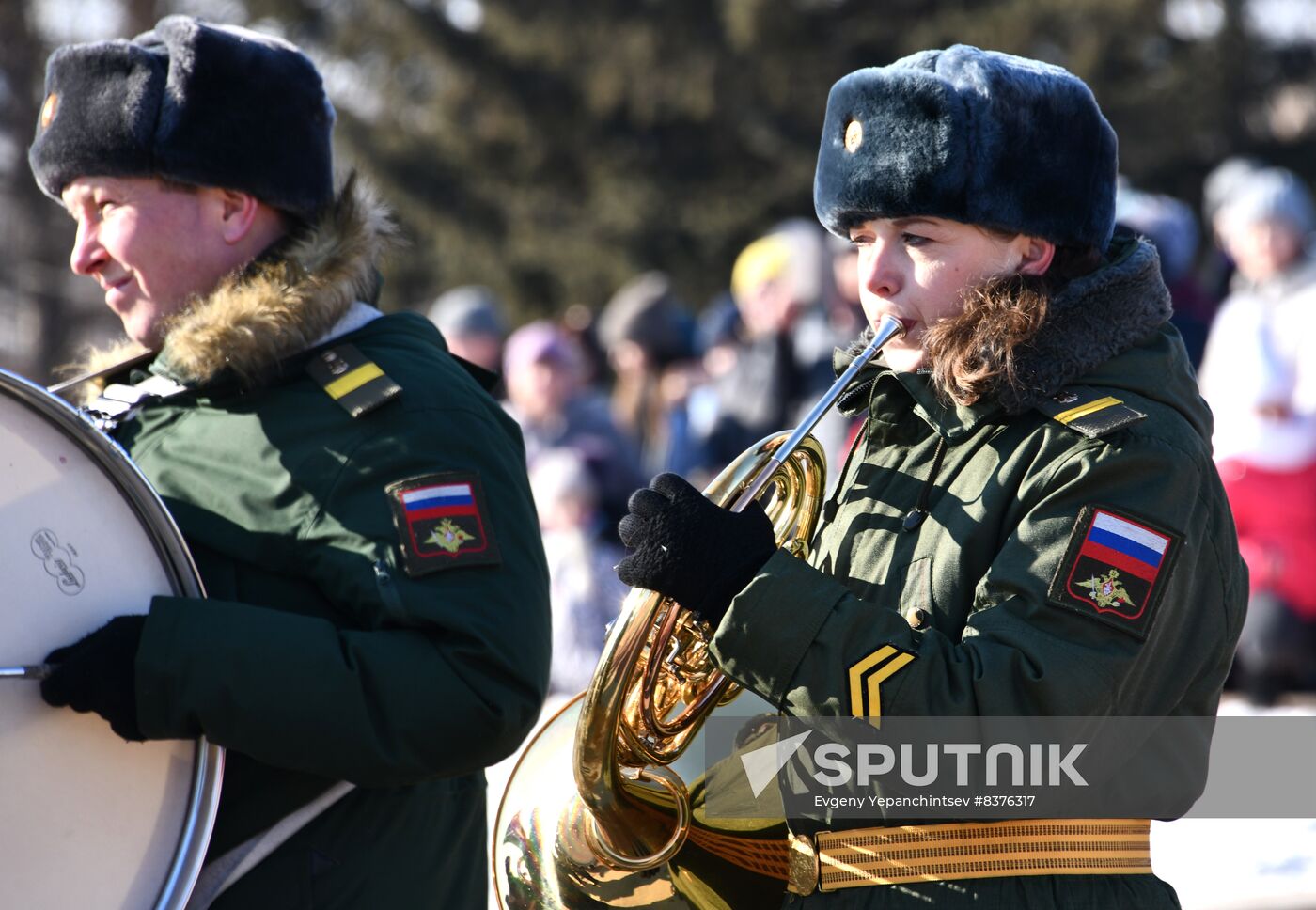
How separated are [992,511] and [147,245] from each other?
151 centimetres

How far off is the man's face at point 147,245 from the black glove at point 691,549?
42.7 inches

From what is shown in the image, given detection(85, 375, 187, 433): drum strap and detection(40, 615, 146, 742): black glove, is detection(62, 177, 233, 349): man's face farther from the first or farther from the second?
detection(40, 615, 146, 742): black glove

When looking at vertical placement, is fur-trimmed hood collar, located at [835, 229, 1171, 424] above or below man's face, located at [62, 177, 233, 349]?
above

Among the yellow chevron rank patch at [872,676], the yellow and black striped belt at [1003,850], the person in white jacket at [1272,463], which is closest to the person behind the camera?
the yellow chevron rank patch at [872,676]

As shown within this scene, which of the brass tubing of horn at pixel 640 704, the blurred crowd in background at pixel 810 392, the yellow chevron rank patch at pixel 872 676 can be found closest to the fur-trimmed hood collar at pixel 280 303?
the brass tubing of horn at pixel 640 704

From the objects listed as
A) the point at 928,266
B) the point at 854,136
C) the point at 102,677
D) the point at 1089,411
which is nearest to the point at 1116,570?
the point at 1089,411

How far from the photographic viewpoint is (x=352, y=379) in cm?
275

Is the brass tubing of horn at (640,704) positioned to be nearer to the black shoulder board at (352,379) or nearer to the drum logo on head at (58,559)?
the black shoulder board at (352,379)

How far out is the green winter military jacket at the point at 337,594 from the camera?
251 cm

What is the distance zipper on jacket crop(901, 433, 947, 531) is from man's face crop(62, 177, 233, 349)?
129 centimetres

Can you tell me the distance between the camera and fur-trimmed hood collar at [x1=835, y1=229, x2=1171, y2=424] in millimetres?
2250

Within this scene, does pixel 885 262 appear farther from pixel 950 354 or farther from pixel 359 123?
pixel 359 123

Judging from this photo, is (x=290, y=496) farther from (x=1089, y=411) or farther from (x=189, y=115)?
(x=1089, y=411)

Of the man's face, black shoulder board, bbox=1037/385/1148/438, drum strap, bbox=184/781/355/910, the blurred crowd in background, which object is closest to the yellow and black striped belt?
black shoulder board, bbox=1037/385/1148/438
